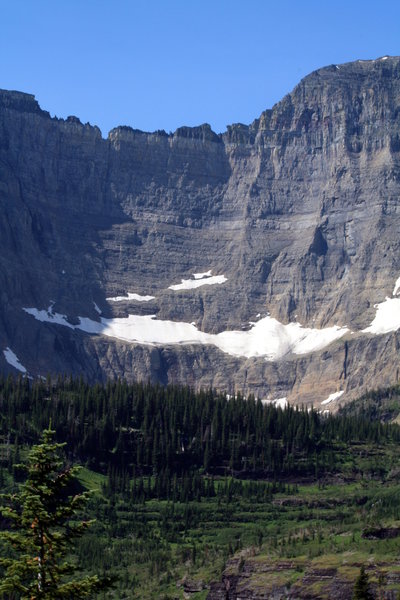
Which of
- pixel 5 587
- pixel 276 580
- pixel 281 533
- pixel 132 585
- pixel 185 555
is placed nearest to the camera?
pixel 5 587

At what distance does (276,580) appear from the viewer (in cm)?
13488

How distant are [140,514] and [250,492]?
25120 mm

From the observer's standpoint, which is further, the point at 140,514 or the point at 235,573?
the point at 140,514

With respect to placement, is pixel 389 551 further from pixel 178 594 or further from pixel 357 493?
pixel 357 493

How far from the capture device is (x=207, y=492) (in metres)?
196

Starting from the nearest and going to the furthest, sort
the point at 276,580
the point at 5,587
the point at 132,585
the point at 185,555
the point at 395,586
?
the point at 5,587 → the point at 395,586 → the point at 276,580 → the point at 132,585 → the point at 185,555

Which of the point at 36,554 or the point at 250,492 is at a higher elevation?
the point at 36,554

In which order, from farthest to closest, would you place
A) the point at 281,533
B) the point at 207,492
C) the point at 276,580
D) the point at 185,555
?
the point at 207,492, the point at 281,533, the point at 185,555, the point at 276,580

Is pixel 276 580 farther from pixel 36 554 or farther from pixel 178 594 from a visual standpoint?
pixel 36 554

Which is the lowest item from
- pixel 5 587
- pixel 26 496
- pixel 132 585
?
pixel 132 585

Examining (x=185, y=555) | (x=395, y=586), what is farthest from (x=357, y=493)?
(x=395, y=586)

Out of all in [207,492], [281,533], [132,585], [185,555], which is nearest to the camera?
[132,585]

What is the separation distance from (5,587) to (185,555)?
119 metres

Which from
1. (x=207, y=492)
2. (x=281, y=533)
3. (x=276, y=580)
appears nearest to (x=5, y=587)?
(x=276, y=580)
